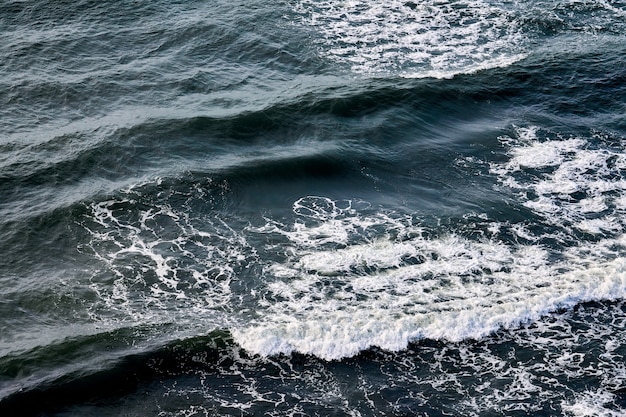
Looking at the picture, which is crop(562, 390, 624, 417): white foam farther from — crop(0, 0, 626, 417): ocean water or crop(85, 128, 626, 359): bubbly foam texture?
crop(85, 128, 626, 359): bubbly foam texture

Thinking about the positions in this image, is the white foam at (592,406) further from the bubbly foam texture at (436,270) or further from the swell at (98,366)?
the swell at (98,366)

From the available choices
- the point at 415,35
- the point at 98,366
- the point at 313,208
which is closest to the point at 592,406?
the point at 313,208

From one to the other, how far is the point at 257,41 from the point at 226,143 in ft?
25.0

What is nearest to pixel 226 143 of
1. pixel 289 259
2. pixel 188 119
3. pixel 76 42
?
pixel 188 119

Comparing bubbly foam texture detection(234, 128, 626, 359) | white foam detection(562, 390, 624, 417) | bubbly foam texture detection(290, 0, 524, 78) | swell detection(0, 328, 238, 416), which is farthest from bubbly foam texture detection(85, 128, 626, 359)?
bubbly foam texture detection(290, 0, 524, 78)

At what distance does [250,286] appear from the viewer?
2420 cm

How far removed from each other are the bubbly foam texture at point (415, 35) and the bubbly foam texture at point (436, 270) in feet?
25.8

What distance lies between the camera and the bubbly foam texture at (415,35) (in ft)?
115

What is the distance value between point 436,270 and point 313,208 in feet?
16.5

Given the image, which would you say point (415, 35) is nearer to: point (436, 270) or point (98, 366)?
point (436, 270)

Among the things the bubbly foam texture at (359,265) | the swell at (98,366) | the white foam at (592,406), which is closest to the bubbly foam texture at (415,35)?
the bubbly foam texture at (359,265)

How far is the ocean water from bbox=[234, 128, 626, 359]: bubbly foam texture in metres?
0.07

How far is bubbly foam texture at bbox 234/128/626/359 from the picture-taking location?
2236cm

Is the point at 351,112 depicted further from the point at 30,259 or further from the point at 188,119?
the point at 30,259
